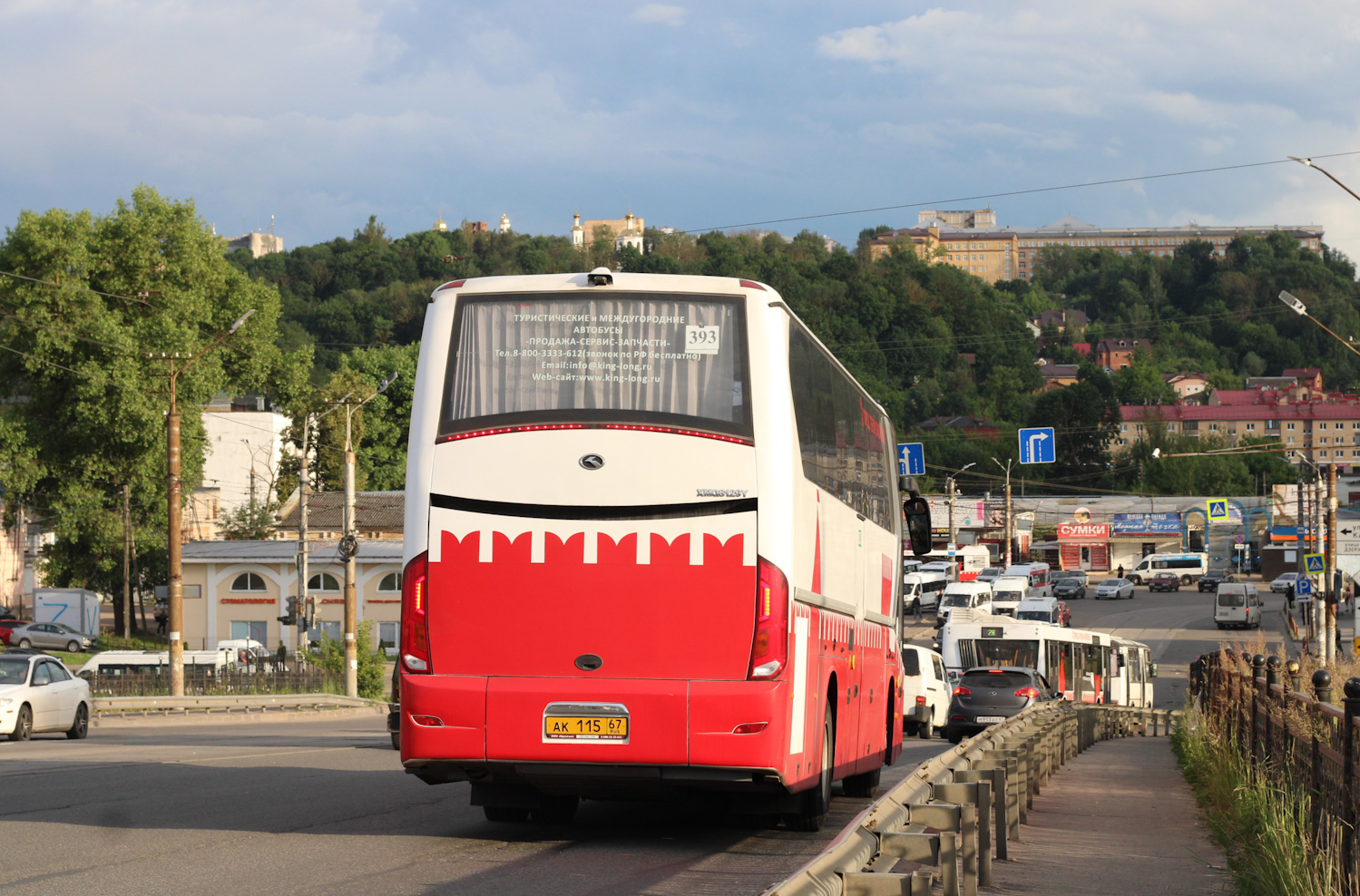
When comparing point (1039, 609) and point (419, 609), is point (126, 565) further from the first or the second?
point (419, 609)

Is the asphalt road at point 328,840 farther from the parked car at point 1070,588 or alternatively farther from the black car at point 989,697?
the parked car at point 1070,588

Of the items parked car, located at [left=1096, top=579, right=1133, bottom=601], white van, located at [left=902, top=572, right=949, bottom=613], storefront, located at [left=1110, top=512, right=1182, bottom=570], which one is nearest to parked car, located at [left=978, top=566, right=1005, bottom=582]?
white van, located at [left=902, top=572, right=949, bottom=613]

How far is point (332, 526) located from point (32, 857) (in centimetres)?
6818

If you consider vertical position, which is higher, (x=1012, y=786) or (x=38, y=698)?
(x=1012, y=786)

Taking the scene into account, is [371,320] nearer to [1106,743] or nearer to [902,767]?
[1106,743]

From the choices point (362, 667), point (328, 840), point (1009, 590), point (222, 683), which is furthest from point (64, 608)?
point (328, 840)

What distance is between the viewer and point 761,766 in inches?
371

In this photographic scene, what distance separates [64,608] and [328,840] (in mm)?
62396

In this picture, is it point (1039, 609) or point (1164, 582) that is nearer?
point (1039, 609)

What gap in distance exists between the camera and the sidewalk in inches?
363

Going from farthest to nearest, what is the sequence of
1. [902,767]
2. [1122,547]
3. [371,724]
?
1. [1122,547]
2. [371,724]
3. [902,767]

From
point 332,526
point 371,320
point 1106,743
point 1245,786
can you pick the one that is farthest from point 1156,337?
point 1245,786

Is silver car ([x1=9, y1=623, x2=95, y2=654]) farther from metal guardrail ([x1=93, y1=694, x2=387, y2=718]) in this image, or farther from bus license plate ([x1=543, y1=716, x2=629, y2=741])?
bus license plate ([x1=543, y1=716, x2=629, y2=741])

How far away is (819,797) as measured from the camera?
1116 cm
